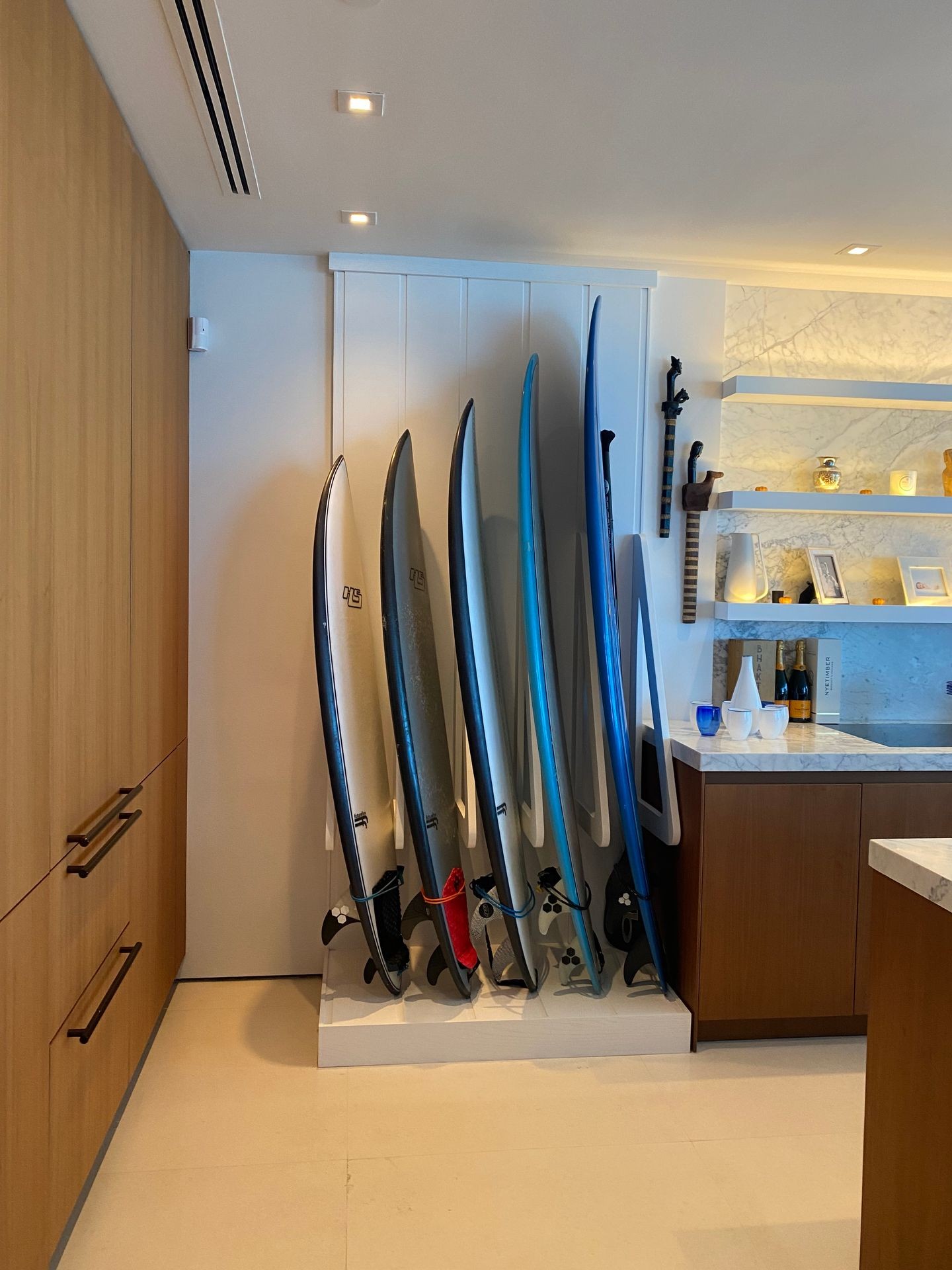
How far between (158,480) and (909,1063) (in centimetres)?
214

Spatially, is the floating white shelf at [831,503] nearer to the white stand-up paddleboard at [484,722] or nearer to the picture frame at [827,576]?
the picture frame at [827,576]

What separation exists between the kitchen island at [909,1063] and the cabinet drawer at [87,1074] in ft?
4.52

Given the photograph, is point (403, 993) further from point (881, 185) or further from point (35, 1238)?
point (881, 185)

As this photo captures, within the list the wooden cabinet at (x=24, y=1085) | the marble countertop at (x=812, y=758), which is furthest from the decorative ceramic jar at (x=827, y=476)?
the wooden cabinet at (x=24, y=1085)

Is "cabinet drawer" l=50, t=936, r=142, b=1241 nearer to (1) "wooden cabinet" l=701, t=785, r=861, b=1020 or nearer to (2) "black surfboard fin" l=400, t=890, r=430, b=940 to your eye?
(2) "black surfboard fin" l=400, t=890, r=430, b=940

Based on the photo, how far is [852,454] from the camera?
3.28 meters

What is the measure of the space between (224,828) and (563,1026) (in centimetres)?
124

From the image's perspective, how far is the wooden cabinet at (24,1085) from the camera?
4.63 feet

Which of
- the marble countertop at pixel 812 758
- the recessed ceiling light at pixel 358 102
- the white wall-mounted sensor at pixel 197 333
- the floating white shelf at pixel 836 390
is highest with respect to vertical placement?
the recessed ceiling light at pixel 358 102

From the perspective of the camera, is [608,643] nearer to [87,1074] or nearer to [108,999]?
[108,999]

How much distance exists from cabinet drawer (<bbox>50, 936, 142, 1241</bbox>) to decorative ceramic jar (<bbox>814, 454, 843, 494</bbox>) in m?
2.51

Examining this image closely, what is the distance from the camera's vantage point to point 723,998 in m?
2.67

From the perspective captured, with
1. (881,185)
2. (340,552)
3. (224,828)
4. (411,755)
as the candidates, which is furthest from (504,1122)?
(881,185)

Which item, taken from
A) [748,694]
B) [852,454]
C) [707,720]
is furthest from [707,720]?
[852,454]
